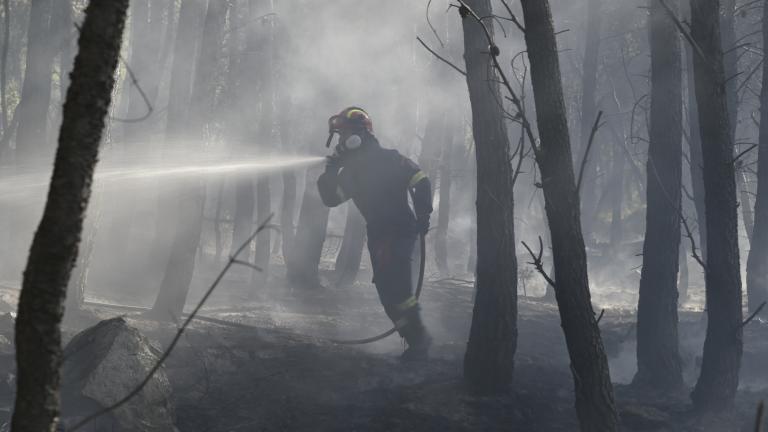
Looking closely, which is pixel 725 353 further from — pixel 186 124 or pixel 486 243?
A: pixel 186 124

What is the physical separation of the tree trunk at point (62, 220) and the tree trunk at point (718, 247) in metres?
5.26

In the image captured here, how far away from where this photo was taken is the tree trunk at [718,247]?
6250 millimetres

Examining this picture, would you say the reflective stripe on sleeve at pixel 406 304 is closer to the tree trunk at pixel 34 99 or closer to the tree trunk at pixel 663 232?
the tree trunk at pixel 663 232

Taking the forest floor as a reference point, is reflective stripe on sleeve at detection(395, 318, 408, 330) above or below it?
above

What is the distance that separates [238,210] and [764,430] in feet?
43.0

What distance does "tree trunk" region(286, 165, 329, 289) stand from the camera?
13.9 meters

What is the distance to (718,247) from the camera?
21.1 ft

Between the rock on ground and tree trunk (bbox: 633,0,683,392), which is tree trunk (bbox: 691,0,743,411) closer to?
tree trunk (bbox: 633,0,683,392)

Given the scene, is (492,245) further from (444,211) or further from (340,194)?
(444,211)

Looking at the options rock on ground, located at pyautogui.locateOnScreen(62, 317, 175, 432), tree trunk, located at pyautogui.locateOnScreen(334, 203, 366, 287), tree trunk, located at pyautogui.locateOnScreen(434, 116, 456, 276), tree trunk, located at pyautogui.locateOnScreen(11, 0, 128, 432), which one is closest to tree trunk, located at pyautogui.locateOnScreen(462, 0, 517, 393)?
rock on ground, located at pyautogui.locateOnScreen(62, 317, 175, 432)

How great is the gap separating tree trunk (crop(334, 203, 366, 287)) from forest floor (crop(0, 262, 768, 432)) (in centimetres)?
554

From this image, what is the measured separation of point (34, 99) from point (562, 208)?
9582mm

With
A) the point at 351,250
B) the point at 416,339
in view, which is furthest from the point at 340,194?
the point at 351,250

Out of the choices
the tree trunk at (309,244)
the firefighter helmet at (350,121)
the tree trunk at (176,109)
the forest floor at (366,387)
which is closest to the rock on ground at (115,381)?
the forest floor at (366,387)
